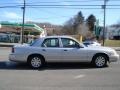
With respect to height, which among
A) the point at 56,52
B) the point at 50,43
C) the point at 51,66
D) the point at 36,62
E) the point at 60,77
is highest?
the point at 50,43

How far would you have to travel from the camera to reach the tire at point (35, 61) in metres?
15.1

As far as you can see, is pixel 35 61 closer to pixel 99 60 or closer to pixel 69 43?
pixel 69 43

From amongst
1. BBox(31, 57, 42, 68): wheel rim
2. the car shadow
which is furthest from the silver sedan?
the car shadow

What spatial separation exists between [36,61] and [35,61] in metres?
0.05

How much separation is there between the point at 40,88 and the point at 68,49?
205 inches

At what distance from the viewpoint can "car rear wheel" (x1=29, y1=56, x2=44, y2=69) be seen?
1510 cm

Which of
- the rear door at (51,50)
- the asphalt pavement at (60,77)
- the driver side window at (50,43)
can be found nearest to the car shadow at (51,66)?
the asphalt pavement at (60,77)

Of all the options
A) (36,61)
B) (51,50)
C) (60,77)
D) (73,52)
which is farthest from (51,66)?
(60,77)

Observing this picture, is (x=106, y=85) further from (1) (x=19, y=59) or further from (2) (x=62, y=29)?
(2) (x=62, y=29)

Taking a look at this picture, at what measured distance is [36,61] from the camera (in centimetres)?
1513

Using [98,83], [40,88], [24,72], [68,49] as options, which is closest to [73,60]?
[68,49]

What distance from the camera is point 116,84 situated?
10.8 m

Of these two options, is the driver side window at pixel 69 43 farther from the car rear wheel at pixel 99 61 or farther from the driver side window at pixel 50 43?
the car rear wheel at pixel 99 61

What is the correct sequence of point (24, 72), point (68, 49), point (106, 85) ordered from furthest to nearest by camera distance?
point (68, 49) → point (24, 72) → point (106, 85)
